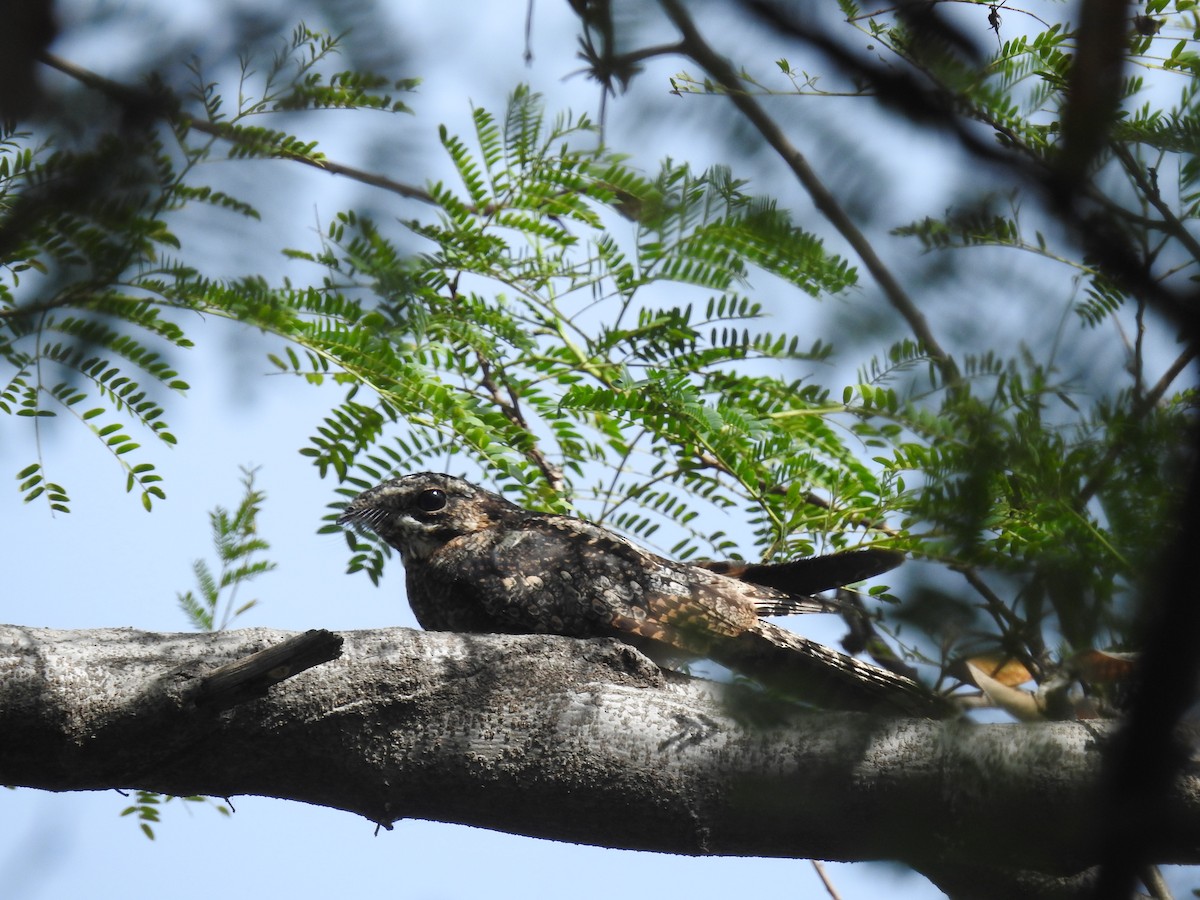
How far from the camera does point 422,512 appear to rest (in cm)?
370

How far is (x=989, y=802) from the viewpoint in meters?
1.12

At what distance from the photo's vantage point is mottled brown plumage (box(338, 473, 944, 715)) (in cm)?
299

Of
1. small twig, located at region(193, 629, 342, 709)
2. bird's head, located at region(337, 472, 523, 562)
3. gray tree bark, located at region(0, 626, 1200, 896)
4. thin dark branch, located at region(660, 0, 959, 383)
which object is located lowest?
gray tree bark, located at region(0, 626, 1200, 896)

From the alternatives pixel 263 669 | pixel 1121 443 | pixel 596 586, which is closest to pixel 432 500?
pixel 596 586

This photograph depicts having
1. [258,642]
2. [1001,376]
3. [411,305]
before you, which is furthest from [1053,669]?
[258,642]

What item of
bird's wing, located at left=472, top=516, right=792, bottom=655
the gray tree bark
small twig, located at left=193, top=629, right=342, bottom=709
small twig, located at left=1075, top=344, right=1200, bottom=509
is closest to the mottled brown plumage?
bird's wing, located at left=472, top=516, right=792, bottom=655

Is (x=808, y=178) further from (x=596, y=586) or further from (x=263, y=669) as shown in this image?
(x=596, y=586)

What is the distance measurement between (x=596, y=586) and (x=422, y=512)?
840mm

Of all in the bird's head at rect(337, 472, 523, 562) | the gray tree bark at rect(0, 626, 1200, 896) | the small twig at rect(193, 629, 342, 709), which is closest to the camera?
the small twig at rect(193, 629, 342, 709)

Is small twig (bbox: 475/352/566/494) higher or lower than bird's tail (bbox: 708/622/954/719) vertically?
higher

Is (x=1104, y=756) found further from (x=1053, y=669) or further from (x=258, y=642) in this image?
(x=258, y=642)

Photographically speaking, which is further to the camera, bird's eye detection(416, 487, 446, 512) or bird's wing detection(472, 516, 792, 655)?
bird's eye detection(416, 487, 446, 512)

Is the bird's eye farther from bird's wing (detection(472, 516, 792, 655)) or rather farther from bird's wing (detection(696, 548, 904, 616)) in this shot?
bird's wing (detection(696, 548, 904, 616))

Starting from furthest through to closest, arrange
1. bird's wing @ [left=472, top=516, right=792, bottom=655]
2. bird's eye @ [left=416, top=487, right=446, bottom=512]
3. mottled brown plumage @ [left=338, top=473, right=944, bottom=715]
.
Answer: bird's eye @ [left=416, top=487, right=446, bottom=512], bird's wing @ [left=472, top=516, right=792, bottom=655], mottled brown plumage @ [left=338, top=473, right=944, bottom=715]
